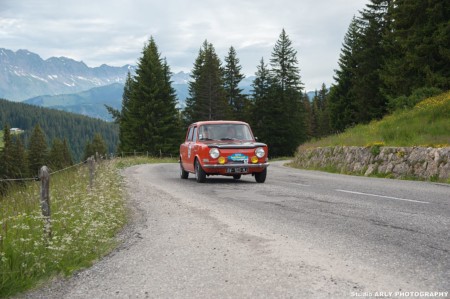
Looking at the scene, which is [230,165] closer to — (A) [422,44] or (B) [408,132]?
(B) [408,132]

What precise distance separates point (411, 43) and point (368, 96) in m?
15.4

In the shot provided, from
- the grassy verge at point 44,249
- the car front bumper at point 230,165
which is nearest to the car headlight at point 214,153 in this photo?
the car front bumper at point 230,165

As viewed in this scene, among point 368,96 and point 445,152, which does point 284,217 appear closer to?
point 445,152

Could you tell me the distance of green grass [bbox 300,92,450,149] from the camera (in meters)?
15.8

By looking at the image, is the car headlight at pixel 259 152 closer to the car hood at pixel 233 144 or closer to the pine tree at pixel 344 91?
the car hood at pixel 233 144

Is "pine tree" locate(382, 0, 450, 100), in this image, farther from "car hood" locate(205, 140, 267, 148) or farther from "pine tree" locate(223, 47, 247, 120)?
"pine tree" locate(223, 47, 247, 120)

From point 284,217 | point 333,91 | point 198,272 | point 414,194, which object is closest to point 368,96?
point 333,91

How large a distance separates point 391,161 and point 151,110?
1558 inches

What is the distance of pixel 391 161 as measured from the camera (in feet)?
51.8

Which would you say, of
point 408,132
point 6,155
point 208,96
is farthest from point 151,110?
point 408,132

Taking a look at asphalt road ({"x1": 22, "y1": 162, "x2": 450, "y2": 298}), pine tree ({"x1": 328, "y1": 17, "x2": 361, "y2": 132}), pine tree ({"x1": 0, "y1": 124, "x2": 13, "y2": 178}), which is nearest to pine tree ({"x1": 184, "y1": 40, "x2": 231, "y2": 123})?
pine tree ({"x1": 328, "y1": 17, "x2": 361, "y2": 132})

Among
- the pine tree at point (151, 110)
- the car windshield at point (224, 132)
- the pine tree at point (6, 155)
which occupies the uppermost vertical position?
the pine tree at point (151, 110)

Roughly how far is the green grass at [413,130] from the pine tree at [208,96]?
114ft

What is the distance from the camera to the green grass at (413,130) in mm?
15837
